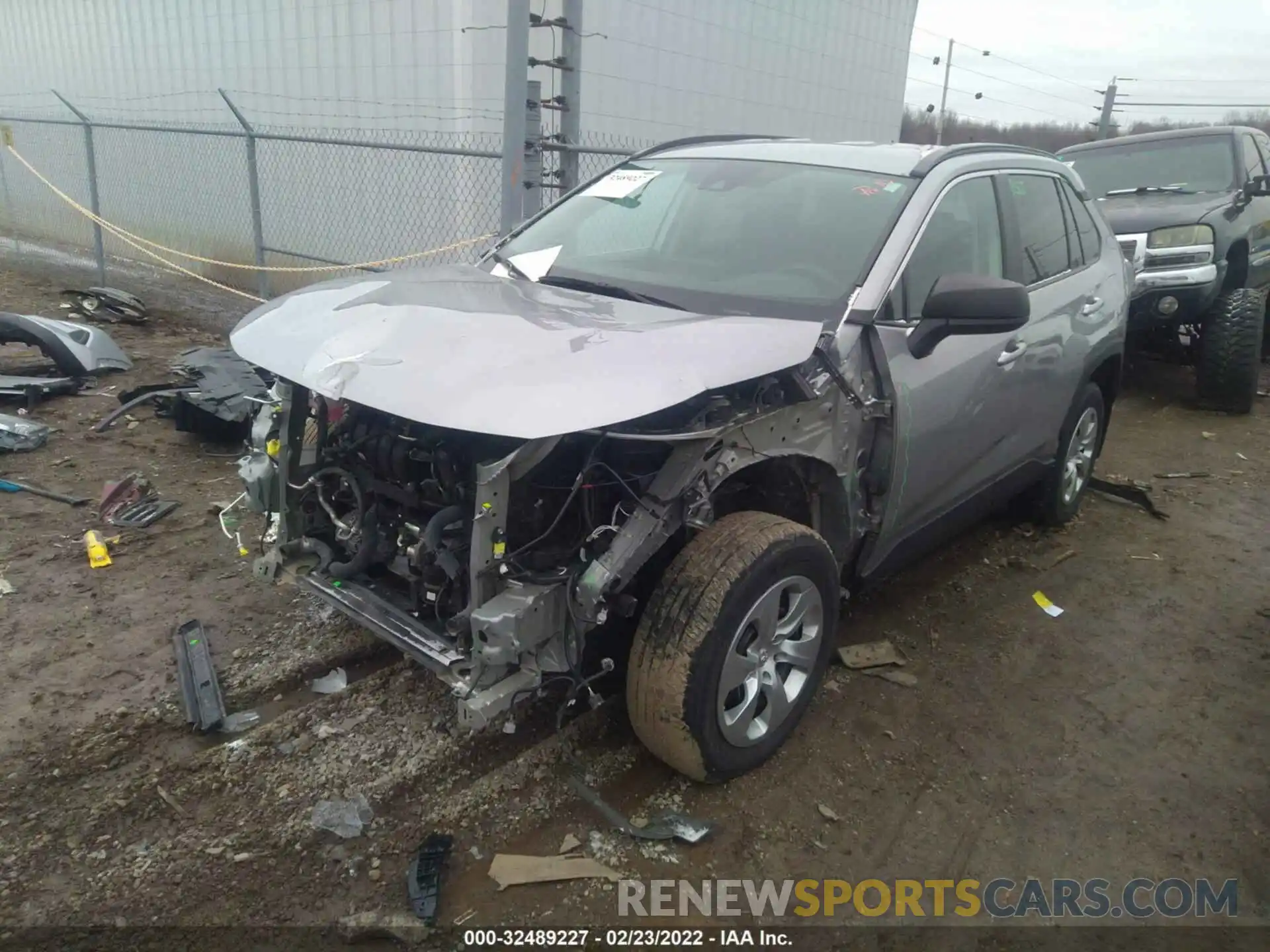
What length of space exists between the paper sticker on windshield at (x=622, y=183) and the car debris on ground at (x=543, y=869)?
270 cm

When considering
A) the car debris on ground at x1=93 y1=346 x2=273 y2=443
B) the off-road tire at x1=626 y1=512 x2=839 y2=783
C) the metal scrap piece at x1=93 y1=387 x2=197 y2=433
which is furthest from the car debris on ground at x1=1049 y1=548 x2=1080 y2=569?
the metal scrap piece at x1=93 y1=387 x2=197 y2=433

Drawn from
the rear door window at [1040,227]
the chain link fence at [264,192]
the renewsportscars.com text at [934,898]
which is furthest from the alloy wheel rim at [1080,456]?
the chain link fence at [264,192]

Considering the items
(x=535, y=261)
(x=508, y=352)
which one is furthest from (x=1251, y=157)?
(x=508, y=352)

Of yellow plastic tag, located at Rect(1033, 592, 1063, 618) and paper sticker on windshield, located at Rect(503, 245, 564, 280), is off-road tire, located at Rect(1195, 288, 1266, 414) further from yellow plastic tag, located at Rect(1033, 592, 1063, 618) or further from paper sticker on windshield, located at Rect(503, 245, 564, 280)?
paper sticker on windshield, located at Rect(503, 245, 564, 280)

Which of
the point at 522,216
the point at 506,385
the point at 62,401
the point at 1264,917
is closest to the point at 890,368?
the point at 506,385

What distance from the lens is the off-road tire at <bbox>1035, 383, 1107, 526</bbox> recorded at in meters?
4.46

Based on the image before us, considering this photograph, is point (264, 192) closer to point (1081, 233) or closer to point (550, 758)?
point (1081, 233)

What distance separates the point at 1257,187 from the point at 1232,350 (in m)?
1.76

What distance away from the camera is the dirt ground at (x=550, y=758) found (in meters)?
2.49

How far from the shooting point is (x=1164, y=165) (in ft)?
27.9

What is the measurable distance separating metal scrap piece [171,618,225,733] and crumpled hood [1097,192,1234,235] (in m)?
7.25

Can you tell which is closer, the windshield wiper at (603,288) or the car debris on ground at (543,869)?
the car debris on ground at (543,869)

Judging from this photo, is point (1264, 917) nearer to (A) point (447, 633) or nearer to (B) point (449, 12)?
(A) point (447, 633)

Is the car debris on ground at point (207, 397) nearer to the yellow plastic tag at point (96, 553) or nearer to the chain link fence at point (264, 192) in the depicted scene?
the yellow plastic tag at point (96, 553)
